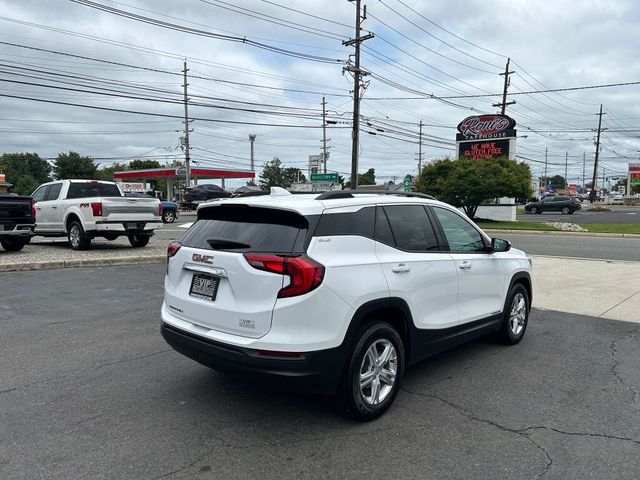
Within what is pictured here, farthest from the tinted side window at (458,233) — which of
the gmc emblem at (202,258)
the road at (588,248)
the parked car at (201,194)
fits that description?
the parked car at (201,194)

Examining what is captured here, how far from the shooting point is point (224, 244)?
378 cm

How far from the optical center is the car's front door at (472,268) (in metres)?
4.78

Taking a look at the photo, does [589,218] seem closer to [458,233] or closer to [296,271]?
[458,233]

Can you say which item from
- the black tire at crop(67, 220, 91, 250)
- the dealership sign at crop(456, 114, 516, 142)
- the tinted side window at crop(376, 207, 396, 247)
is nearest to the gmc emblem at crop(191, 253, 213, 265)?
the tinted side window at crop(376, 207, 396, 247)

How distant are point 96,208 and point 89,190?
1.46 metres

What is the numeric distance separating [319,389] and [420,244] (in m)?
1.63

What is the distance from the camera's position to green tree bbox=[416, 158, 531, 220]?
2881 cm

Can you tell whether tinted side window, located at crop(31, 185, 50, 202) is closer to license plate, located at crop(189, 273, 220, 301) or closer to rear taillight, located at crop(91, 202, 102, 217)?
rear taillight, located at crop(91, 202, 102, 217)

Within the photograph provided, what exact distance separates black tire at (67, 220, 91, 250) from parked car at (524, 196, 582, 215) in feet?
142

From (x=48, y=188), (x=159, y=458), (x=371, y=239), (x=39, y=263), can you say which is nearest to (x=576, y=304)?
(x=371, y=239)

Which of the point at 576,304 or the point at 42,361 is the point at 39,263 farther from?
the point at 576,304

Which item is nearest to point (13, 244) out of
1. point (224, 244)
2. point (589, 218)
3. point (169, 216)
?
point (224, 244)

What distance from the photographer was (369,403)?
3.79 m

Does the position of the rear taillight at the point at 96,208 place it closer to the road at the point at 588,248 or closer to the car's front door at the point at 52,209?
the car's front door at the point at 52,209
